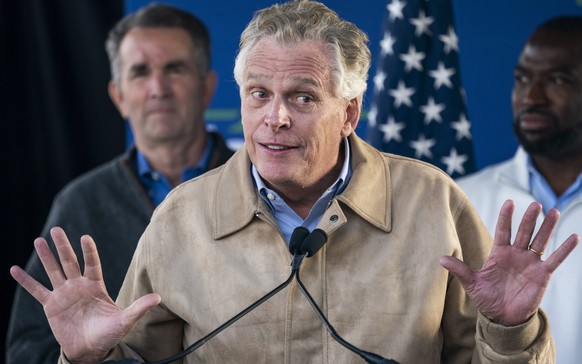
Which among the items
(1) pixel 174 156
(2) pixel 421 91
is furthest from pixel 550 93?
(1) pixel 174 156

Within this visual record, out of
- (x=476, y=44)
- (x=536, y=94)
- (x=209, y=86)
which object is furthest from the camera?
(x=209, y=86)

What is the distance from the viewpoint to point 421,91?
4758 mm

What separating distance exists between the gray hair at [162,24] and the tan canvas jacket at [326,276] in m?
1.89

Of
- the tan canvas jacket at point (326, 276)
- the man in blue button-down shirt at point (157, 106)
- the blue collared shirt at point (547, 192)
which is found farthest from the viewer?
the man in blue button-down shirt at point (157, 106)

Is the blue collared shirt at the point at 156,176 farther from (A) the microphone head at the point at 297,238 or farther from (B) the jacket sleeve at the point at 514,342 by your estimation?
(B) the jacket sleeve at the point at 514,342

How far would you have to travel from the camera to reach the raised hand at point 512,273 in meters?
2.59

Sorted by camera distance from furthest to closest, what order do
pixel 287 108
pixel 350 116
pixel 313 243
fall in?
1. pixel 350 116
2. pixel 287 108
3. pixel 313 243

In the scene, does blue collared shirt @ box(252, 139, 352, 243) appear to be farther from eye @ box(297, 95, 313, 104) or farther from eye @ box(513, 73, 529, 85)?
eye @ box(513, 73, 529, 85)

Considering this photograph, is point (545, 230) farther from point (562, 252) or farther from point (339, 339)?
point (339, 339)

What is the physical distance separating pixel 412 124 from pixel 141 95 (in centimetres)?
127

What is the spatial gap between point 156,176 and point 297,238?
82.4 inches

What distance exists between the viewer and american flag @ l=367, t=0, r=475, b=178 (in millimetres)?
4668

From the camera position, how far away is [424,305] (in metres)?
2.80

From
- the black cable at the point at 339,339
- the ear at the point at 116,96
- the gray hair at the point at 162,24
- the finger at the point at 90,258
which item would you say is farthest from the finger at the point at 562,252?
the ear at the point at 116,96
